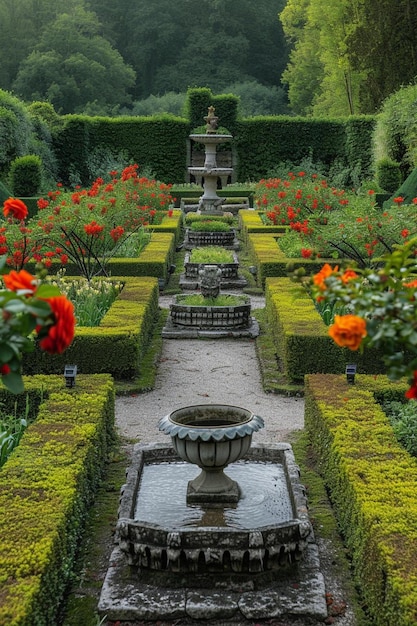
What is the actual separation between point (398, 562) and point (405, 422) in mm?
Result: 2052

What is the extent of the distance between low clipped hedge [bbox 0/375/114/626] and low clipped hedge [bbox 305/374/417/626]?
1504 millimetres

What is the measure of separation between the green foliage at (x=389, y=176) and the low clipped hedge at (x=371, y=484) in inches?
619

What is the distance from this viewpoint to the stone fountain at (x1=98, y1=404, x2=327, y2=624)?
401 cm

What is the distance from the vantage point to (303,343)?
8.04 metres

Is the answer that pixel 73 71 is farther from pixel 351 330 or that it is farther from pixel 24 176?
pixel 351 330

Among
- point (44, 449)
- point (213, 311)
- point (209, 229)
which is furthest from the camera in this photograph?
point (209, 229)

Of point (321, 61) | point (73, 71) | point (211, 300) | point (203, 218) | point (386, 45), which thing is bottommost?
point (203, 218)

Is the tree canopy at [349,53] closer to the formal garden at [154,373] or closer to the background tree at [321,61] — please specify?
the background tree at [321,61]

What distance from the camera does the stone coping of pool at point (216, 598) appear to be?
3.95 meters

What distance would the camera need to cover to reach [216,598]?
4047 millimetres

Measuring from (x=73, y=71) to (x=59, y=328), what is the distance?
41830mm

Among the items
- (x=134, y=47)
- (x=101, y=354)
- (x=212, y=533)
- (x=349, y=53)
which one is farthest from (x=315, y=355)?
(x=134, y=47)

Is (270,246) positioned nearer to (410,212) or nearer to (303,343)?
(410,212)

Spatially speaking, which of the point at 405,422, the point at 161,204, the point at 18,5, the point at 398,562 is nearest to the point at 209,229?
the point at 161,204
